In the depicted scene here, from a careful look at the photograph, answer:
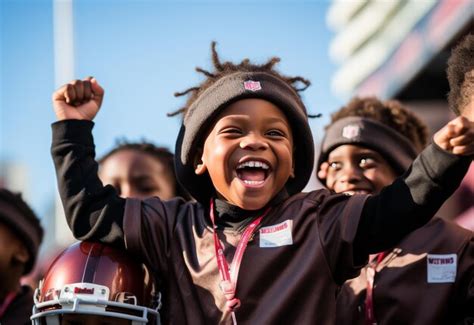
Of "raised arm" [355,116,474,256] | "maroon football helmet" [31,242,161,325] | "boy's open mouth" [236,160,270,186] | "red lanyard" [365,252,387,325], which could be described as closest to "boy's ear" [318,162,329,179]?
"red lanyard" [365,252,387,325]

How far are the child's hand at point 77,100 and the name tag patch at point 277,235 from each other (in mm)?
1013

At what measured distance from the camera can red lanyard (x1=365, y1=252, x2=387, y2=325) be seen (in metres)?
4.25

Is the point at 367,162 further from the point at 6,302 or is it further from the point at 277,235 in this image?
the point at 6,302

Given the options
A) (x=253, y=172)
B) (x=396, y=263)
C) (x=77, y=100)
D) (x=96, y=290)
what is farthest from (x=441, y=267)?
(x=77, y=100)

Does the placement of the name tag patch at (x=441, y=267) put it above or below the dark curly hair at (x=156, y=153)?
below

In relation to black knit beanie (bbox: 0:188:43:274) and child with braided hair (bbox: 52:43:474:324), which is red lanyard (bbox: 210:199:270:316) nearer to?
child with braided hair (bbox: 52:43:474:324)

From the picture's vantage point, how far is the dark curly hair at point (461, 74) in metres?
3.76

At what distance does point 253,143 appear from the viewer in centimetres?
374

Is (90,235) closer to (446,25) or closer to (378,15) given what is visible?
(446,25)

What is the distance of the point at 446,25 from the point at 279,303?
15.1 m

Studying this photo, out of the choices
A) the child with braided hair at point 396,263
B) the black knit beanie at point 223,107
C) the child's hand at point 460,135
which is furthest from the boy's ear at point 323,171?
the child's hand at point 460,135

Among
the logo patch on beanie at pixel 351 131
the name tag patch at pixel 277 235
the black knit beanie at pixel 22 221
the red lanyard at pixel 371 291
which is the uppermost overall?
the logo patch on beanie at pixel 351 131

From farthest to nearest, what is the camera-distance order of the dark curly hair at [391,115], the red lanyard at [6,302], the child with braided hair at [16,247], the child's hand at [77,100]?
the dark curly hair at [391,115] → the child with braided hair at [16,247] → the red lanyard at [6,302] → the child's hand at [77,100]

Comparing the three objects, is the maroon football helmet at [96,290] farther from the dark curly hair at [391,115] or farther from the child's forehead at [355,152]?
the dark curly hair at [391,115]
